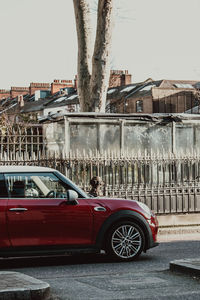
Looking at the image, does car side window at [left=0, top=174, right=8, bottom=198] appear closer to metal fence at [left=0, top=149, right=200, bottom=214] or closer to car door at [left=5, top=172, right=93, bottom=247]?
car door at [left=5, top=172, right=93, bottom=247]

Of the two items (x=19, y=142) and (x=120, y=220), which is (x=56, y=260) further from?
Result: (x=19, y=142)

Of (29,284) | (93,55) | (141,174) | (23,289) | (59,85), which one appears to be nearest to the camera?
(23,289)

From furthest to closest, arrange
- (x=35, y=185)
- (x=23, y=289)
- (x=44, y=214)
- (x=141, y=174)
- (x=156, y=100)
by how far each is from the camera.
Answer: (x=156, y=100) → (x=141, y=174) → (x=35, y=185) → (x=44, y=214) → (x=23, y=289)

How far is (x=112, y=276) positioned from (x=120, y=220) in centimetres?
153

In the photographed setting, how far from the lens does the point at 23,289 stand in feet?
22.4

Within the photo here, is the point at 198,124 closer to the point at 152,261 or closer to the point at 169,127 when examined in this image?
the point at 169,127

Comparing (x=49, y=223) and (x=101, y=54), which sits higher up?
(x=101, y=54)

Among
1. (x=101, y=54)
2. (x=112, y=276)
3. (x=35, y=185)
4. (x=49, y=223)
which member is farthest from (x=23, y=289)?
(x=101, y=54)

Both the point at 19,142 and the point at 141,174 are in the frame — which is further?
the point at 141,174

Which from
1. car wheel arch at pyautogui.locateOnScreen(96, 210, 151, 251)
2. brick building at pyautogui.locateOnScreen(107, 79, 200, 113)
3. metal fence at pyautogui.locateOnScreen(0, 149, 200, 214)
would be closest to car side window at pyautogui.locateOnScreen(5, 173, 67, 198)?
car wheel arch at pyautogui.locateOnScreen(96, 210, 151, 251)

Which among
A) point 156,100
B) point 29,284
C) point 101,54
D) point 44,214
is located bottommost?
point 29,284

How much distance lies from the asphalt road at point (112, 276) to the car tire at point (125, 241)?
0.53ft

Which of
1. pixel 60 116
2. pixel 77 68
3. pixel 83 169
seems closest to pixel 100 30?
pixel 77 68

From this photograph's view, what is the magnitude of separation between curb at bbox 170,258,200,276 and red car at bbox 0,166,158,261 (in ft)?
4.29
